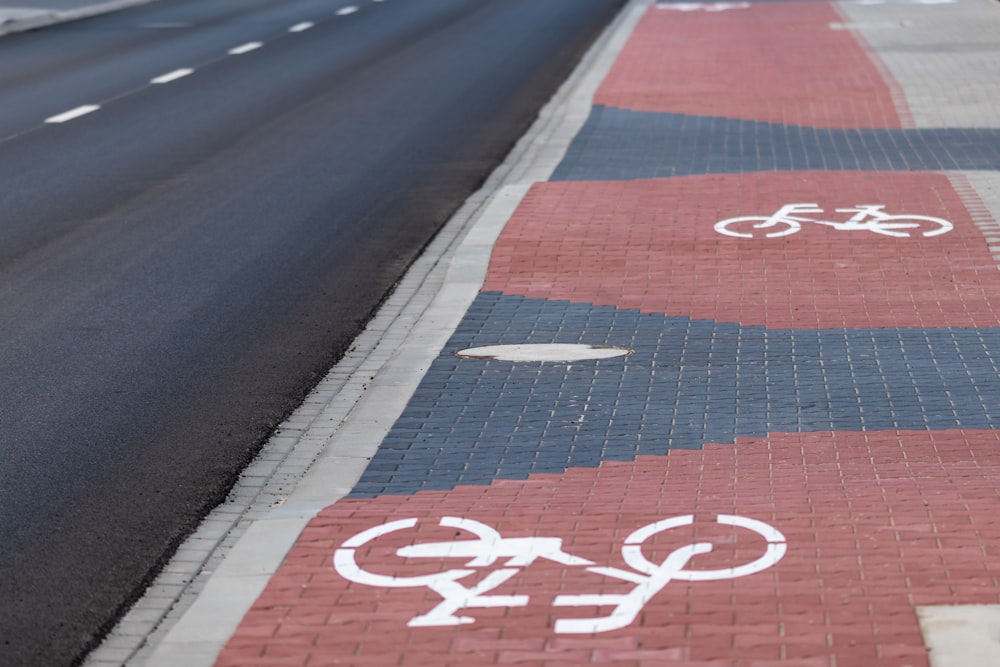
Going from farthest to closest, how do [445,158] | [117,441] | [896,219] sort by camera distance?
[445,158] < [896,219] < [117,441]

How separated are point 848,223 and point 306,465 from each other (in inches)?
224

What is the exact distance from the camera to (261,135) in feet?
56.4

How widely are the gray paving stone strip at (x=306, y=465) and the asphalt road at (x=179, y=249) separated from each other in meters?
0.14

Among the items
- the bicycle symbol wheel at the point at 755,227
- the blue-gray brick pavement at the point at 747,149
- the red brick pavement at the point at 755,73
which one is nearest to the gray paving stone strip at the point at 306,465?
the bicycle symbol wheel at the point at 755,227

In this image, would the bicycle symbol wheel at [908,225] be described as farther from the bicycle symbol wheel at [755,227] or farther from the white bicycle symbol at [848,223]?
the bicycle symbol wheel at [755,227]

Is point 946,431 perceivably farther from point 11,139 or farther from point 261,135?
point 11,139

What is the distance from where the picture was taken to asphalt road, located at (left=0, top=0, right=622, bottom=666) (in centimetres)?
670

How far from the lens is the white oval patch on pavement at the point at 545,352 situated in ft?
27.9

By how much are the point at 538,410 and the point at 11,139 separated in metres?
11.2

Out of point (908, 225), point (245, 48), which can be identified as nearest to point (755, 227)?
point (908, 225)

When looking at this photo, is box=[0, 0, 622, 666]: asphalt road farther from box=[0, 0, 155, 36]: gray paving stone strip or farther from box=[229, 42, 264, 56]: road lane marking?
box=[0, 0, 155, 36]: gray paving stone strip

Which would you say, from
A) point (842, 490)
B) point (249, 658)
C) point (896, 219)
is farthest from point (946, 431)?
point (896, 219)

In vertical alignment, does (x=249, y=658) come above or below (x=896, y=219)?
above

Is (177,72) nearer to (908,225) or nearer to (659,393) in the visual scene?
(908,225)
